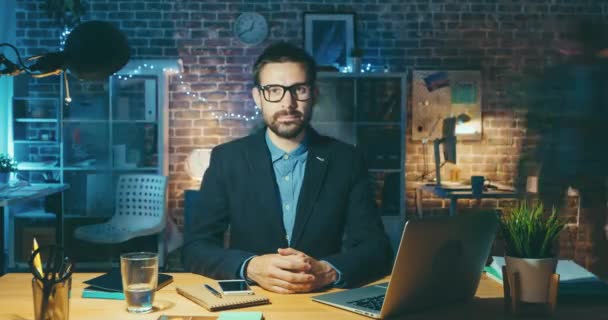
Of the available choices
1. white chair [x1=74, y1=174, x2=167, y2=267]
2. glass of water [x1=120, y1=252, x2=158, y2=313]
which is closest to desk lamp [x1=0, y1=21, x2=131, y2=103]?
glass of water [x1=120, y1=252, x2=158, y2=313]

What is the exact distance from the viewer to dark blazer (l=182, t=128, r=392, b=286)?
2188 millimetres

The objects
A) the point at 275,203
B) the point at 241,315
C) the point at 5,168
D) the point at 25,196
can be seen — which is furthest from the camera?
the point at 5,168

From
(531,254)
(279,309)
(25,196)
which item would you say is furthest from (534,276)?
(25,196)

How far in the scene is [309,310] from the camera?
54.7 inches

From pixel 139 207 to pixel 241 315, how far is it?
3.71 meters

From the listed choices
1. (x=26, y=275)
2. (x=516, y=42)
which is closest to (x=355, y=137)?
(x=516, y=42)

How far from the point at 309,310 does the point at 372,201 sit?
93 cm

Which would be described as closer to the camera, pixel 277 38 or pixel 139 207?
pixel 139 207

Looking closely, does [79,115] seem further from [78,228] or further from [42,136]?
[78,228]

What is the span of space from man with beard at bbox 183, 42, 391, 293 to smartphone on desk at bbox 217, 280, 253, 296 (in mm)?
531

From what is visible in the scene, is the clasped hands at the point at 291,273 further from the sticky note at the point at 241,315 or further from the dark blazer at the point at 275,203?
the dark blazer at the point at 275,203

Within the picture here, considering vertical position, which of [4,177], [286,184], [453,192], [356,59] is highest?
[356,59]

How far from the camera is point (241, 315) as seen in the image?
130 centimetres

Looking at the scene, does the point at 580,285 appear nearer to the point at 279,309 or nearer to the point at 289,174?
the point at 279,309
